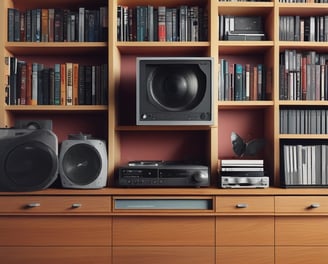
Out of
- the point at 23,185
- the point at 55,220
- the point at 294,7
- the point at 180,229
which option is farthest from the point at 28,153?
the point at 294,7

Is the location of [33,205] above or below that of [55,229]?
above

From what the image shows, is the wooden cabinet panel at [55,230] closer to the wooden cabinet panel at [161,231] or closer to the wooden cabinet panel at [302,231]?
the wooden cabinet panel at [161,231]

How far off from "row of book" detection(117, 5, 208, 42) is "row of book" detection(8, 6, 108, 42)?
4.3 inches

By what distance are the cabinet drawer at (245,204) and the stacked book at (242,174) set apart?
4.0 inches

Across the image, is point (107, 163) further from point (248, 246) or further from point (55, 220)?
point (248, 246)

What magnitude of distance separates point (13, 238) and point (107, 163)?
606 mm

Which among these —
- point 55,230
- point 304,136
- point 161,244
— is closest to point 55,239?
point 55,230

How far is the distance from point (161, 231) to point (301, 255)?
717mm

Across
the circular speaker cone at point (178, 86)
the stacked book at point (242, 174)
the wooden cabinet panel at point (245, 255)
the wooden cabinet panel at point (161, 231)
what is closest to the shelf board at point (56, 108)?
the circular speaker cone at point (178, 86)

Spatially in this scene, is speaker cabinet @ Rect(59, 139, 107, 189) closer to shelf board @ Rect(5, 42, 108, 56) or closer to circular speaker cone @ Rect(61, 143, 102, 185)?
circular speaker cone @ Rect(61, 143, 102, 185)

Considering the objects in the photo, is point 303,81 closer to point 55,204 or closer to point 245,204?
point 245,204

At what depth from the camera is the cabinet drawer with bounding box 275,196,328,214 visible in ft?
7.14

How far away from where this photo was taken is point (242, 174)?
2297 millimetres

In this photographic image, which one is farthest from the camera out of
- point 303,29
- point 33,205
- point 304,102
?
point 303,29
